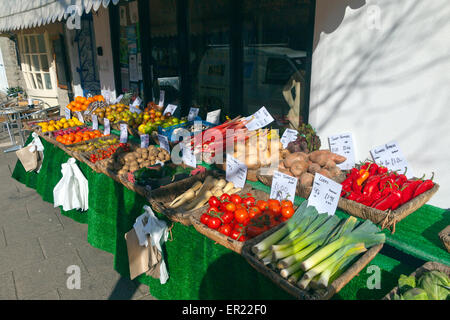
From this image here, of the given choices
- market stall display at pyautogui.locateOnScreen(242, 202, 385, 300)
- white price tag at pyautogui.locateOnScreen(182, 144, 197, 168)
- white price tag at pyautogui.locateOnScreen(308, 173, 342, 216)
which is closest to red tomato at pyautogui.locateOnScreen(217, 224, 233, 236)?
market stall display at pyautogui.locateOnScreen(242, 202, 385, 300)

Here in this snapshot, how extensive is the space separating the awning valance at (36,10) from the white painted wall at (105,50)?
789 millimetres

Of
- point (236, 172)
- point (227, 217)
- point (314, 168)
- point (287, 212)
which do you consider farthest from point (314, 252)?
point (236, 172)

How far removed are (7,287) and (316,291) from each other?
10.9 feet

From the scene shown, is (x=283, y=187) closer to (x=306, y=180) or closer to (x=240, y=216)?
(x=306, y=180)

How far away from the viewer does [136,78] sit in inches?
265

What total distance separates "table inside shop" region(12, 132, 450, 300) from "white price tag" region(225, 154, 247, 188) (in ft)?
0.69

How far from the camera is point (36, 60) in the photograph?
12125 mm

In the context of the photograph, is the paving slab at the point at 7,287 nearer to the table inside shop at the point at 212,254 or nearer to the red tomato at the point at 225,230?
the table inside shop at the point at 212,254

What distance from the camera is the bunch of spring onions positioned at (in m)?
1.82

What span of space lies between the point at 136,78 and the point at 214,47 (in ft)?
8.08

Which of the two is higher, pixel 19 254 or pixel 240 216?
pixel 240 216

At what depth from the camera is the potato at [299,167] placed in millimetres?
2982

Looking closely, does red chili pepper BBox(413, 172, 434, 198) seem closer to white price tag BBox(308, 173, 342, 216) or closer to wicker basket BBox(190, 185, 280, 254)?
white price tag BBox(308, 173, 342, 216)

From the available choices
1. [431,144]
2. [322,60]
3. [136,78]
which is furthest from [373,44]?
[136,78]
